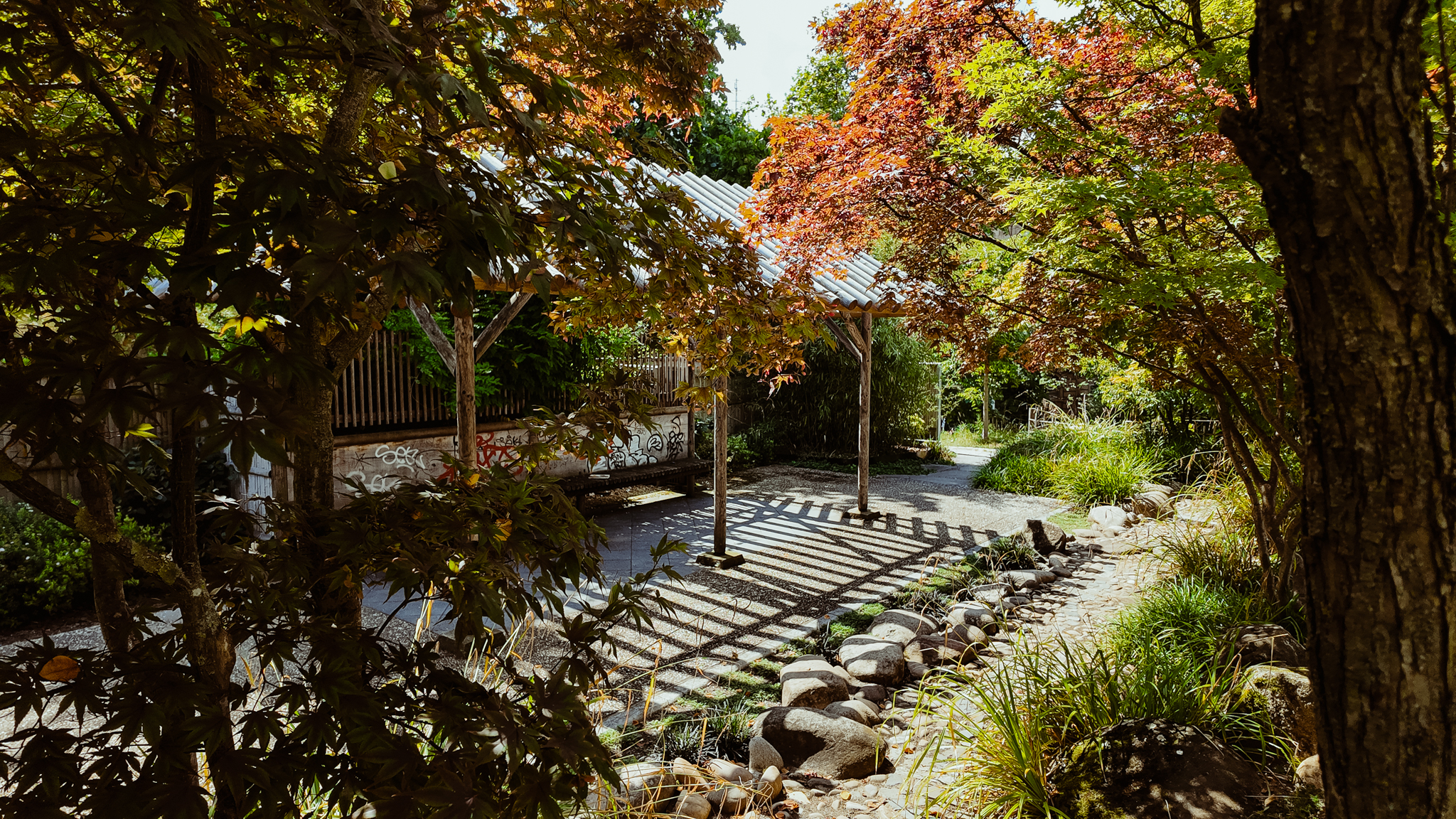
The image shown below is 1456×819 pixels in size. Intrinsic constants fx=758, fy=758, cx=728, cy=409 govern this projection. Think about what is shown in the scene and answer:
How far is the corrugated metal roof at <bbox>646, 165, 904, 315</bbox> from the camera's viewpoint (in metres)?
6.79

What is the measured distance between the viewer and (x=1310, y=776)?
258 cm

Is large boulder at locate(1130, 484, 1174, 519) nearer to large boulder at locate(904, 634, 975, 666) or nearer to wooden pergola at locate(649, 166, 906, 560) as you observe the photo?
wooden pergola at locate(649, 166, 906, 560)

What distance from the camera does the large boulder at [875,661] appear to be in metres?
4.11

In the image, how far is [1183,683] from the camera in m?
3.12

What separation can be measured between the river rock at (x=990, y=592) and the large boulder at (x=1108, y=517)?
8.67 ft

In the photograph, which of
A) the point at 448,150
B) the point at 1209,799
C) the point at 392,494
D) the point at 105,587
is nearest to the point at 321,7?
the point at 448,150

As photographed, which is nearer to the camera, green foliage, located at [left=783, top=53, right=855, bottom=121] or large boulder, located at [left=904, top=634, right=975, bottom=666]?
large boulder, located at [left=904, top=634, right=975, bottom=666]

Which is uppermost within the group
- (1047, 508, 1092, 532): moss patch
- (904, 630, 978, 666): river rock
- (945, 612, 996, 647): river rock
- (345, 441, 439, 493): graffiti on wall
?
(345, 441, 439, 493): graffiti on wall

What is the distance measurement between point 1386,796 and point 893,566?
208 inches

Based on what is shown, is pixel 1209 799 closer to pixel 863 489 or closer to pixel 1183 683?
pixel 1183 683

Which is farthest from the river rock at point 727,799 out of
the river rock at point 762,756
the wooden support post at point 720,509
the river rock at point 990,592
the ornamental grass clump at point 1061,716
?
the wooden support post at point 720,509

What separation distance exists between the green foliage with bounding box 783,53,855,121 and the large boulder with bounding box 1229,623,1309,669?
15.0 meters

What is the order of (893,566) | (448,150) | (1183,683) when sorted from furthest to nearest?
(893,566)
(1183,683)
(448,150)

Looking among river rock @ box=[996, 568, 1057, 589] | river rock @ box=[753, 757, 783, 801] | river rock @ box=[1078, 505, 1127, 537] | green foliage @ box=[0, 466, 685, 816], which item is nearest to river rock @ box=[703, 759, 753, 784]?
river rock @ box=[753, 757, 783, 801]
